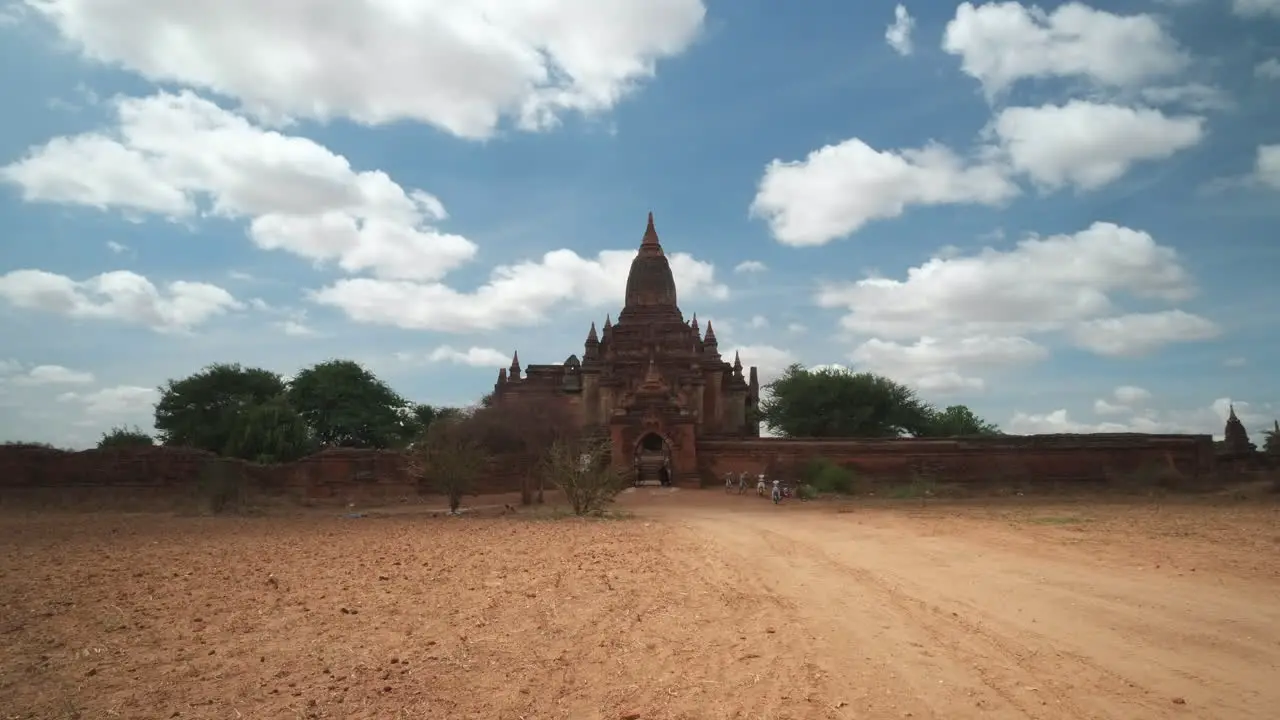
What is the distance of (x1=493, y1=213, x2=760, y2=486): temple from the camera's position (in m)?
37.3

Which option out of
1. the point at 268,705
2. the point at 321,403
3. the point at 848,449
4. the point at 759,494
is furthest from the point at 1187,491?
the point at 321,403

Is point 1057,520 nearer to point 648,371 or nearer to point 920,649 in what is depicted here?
point 920,649

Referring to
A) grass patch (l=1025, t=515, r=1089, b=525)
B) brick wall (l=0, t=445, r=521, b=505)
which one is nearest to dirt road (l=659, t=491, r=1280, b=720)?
grass patch (l=1025, t=515, r=1089, b=525)

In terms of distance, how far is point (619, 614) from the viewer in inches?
299

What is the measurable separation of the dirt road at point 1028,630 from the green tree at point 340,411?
108 ft

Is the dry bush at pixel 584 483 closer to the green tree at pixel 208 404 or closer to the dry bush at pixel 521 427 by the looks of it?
the dry bush at pixel 521 427

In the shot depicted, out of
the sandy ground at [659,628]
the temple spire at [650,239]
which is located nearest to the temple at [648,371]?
the temple spire at [650,239]

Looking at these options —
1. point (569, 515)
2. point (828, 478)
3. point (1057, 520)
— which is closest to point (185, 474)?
point (569, 515)

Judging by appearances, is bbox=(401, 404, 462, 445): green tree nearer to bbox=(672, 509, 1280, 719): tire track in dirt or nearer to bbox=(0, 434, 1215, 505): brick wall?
bbox=(0, 434, 1215, 505): brick wall

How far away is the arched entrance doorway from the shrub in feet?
15.8

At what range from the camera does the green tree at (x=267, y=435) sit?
33.8 metres

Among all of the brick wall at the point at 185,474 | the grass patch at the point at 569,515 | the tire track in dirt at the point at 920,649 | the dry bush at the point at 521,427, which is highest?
the dry bush at the point at 521,427

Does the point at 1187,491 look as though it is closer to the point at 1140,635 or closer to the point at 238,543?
the point at 1140,635

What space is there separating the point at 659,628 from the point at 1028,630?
2.89m
